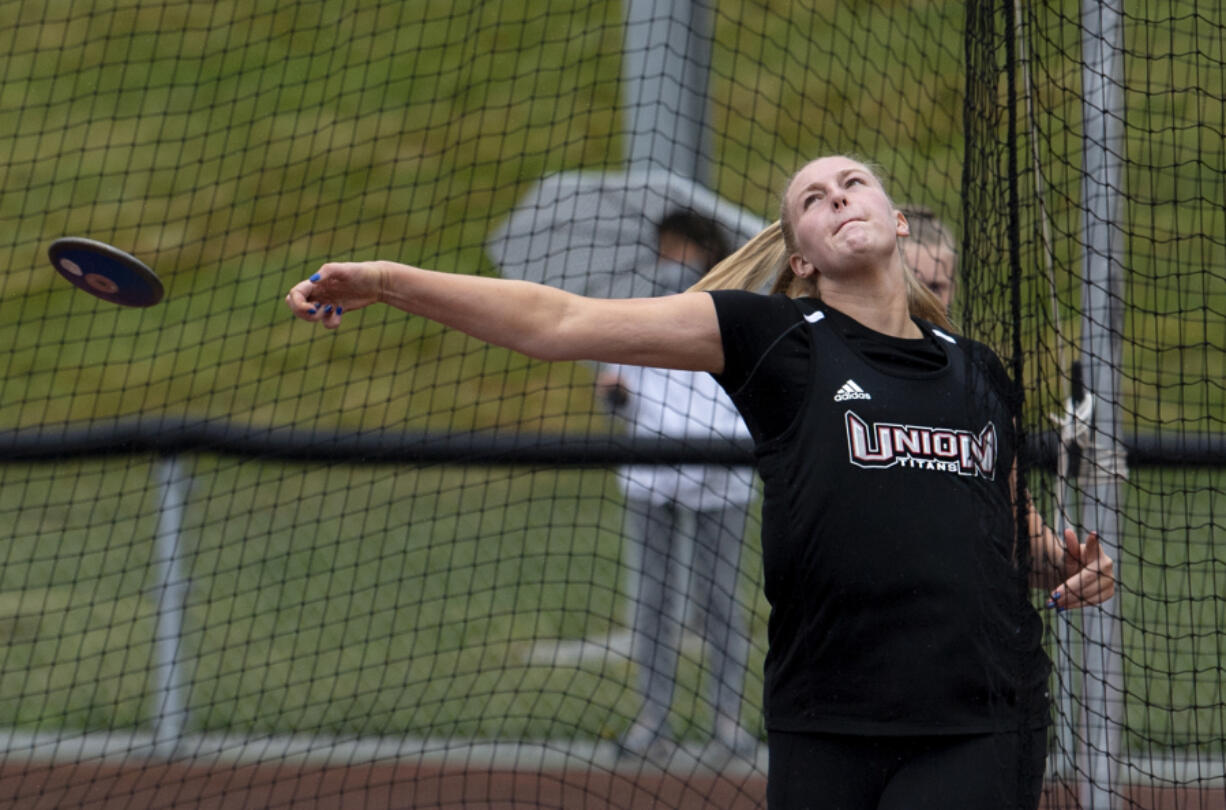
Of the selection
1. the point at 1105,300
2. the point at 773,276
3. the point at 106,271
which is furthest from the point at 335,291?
the point at 1105,300

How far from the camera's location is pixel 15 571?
7.09 m

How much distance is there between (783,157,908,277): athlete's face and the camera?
2.88m

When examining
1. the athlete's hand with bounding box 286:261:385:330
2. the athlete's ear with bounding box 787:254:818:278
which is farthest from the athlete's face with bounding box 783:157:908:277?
the athlete's hand with bounding box 286:261:385:330

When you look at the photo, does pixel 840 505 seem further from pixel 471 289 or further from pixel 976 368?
pixel 471 289

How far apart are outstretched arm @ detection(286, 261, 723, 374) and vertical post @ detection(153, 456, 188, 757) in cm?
313

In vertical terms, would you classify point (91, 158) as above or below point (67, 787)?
above

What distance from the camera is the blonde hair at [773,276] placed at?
3188mm

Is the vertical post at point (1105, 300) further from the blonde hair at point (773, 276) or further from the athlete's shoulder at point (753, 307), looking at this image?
the athlete's shoulder at point (753, 307)

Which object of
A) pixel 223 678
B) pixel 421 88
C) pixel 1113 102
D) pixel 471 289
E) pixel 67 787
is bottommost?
pixel 67 787

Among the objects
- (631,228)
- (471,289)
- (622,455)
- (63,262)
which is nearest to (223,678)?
(622,455)

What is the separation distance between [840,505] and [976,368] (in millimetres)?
481

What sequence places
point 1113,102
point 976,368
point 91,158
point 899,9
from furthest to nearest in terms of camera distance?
1. point 91,158
2. point 899,9
3. point 1113,102
4. point 976,368

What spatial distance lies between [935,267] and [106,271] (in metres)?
2.24

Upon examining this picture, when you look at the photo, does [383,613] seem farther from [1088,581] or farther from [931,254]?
[1088,581]
